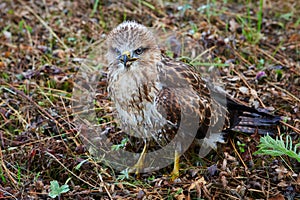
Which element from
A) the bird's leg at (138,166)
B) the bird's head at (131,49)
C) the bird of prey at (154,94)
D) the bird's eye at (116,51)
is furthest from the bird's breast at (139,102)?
the bird's leg at (138,166)

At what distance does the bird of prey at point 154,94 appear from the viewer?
4.02 metres

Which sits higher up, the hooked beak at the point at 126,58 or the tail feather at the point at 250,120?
the hooked beak at the point at 126,58

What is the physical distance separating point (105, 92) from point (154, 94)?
1.21 m

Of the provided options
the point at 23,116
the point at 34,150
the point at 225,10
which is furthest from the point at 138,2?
the point at 34,150

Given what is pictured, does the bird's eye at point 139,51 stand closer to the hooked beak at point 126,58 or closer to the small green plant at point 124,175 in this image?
the hooked beak at point 126,58

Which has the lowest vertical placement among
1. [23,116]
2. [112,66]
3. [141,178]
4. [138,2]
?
[141,178]

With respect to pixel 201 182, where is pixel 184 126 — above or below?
above

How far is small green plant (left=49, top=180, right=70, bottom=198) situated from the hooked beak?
1127 millimetres

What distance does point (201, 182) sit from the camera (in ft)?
12.9

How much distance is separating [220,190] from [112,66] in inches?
55.0

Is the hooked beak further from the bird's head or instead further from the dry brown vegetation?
the dry brown vegetation

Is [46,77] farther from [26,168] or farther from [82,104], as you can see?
[26,168]

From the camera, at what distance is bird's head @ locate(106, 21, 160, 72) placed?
3977 millimetres

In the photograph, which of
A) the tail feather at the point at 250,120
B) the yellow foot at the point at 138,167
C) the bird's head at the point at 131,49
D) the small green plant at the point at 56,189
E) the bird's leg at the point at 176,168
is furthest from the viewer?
the tail feather at the point at 250,120
